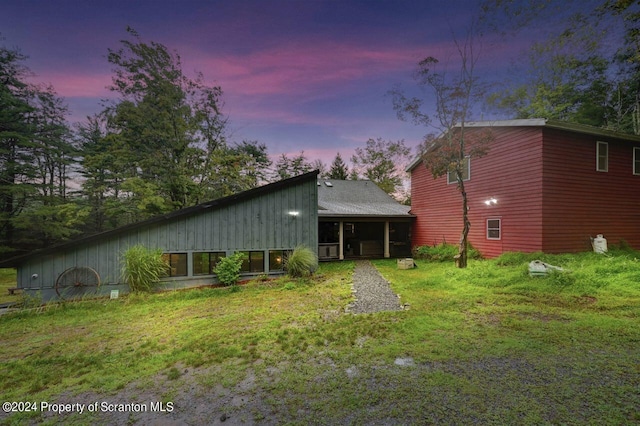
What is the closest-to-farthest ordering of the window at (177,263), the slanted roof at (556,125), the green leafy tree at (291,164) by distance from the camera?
1. the window at (177,263)
2. the slanted roof at (556,125)
3. the green leafy tree at (291,164)

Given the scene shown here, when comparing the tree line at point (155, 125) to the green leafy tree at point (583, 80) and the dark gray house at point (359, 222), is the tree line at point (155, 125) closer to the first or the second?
the green leafy tree at point (583, 80)

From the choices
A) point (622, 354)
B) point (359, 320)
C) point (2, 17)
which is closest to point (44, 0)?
point (2, 17)

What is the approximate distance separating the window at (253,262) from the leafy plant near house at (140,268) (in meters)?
2.52

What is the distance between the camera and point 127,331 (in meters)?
4.74

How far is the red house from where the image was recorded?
360 inches

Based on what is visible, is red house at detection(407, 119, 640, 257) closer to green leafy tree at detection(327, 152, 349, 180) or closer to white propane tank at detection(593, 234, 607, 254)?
white propane tank at detection(593, 234, 607, 254)

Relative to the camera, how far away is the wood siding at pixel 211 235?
674 centimetres

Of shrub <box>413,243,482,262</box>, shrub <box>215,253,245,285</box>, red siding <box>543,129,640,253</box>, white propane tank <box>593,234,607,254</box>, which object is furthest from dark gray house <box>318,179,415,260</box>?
white propane tank <box>593,234,607,254</box>

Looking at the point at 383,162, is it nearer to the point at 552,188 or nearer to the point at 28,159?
the point at 552,188

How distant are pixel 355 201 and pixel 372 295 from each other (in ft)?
34.8

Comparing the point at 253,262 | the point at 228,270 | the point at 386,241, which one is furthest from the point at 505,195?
the point at 228,270

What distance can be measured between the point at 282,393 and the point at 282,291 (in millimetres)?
4830

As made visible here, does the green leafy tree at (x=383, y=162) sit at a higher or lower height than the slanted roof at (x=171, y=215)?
higher

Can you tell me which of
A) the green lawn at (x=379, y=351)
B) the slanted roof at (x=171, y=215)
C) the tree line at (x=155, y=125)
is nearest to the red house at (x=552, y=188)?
the tree line at (x=155, y=125)
